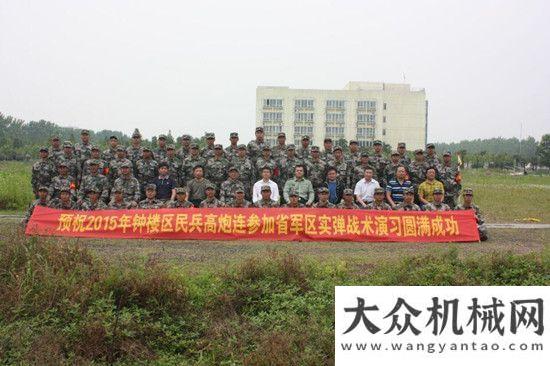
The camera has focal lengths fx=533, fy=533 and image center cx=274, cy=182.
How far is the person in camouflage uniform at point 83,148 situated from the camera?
12.3m

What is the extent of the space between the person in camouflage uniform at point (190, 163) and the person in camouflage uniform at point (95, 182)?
1.63 meters

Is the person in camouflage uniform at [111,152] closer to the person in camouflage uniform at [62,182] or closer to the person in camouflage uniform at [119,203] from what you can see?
the person in camouflage uniform at [62,182]

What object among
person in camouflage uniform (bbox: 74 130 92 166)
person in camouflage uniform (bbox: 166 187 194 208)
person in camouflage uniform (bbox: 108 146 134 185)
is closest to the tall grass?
person in camouflage uniform (bbox: 166 187 194 208)

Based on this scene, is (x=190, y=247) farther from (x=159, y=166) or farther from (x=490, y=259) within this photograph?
(x=490, y=259)

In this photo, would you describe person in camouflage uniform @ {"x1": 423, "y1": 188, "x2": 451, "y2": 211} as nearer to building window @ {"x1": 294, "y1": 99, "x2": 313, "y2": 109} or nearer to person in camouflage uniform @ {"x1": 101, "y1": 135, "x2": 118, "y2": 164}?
person in camouflage uniform @ {"x1": 101, "y1": 135, "x2": 118, "y2": 164}

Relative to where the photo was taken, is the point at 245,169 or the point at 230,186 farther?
the point at 245,169

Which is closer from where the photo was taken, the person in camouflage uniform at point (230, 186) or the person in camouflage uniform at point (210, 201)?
the person in camouflage uniform at point (210, 201)

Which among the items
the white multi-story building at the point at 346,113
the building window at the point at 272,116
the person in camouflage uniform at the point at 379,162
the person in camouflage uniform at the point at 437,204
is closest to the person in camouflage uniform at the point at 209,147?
the person in camouflage uniform at the point at 379,162

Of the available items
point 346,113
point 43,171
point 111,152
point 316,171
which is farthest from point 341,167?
point 346,113

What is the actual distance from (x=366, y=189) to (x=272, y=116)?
2225 inches

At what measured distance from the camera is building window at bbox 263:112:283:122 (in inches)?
2630

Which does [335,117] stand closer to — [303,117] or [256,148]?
[303,117]

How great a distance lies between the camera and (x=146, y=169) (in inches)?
460

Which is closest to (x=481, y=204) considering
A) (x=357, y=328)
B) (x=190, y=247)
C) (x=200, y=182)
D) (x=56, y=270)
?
(x=200, y=182)
